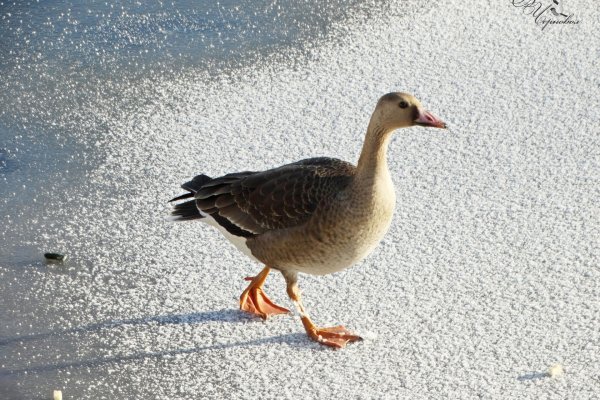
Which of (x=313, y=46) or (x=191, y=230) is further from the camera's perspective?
(x=313, y=46)

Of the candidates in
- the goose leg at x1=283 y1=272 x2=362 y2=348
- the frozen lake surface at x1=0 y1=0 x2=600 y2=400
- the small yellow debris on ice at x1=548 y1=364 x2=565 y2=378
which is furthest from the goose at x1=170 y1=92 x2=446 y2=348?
the small yellow debris on ice at x1=548 y1=364 x2=565 y2=378

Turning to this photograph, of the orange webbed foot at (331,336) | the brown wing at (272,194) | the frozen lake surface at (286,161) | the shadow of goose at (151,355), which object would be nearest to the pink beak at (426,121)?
the brown wing at (272,194)

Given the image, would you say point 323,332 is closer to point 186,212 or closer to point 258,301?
point 258,301

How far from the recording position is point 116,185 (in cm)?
433

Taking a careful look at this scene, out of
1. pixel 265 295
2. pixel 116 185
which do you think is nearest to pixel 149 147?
pixel 116 185

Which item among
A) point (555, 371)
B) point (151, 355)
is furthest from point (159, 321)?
point (555, 371)

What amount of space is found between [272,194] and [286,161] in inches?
38.1

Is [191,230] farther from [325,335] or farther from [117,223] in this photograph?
[325,335]

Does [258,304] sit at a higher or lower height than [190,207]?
lower

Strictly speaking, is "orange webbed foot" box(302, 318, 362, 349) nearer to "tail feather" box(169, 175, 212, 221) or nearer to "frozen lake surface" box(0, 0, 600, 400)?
"frozen lake surface" box(0, 0, 600, 400)

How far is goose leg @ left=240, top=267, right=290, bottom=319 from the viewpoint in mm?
3578

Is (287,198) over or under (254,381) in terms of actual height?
over

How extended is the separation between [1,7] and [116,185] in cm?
221

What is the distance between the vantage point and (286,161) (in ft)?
14.6
